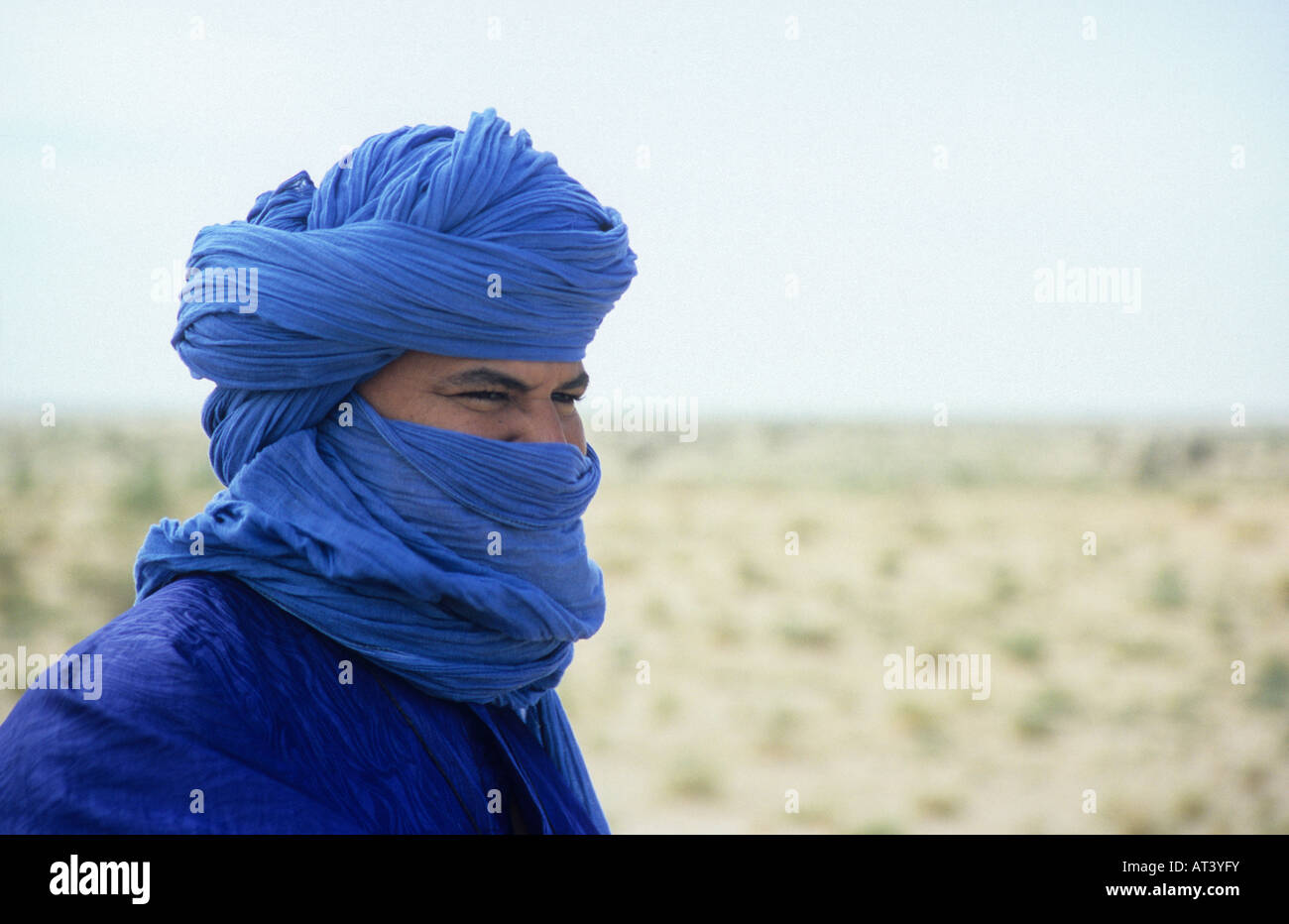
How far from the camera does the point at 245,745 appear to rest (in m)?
1.51

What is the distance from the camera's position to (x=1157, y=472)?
84.7 ft

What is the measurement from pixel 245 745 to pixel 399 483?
495 mm

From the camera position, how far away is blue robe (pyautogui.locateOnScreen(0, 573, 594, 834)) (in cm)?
141

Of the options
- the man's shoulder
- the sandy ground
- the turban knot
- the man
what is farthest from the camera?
the sandy ground

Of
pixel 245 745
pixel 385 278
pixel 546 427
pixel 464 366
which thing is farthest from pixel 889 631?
pixel 245 745

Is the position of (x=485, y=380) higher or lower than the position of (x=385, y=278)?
lower

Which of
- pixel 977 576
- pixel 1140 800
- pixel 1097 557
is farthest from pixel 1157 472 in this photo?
pixel 1140 800

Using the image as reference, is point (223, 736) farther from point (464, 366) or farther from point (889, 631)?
point (889, 631)

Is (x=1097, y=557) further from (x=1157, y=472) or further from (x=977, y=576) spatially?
(x=1157, y=472)

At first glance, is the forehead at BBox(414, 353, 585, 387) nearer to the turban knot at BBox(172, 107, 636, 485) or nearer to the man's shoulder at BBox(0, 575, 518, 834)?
the turban knot at BBox(172, 107, 636, 485)

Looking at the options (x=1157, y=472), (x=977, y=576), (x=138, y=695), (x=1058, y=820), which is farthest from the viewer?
(x=1157, y=472)

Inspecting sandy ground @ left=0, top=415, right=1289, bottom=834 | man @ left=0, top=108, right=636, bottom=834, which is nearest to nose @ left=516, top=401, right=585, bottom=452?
man @ left=0, top=108, right=636, bottom=834

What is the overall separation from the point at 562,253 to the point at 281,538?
674mm

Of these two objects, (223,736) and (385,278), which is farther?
(385,278)
